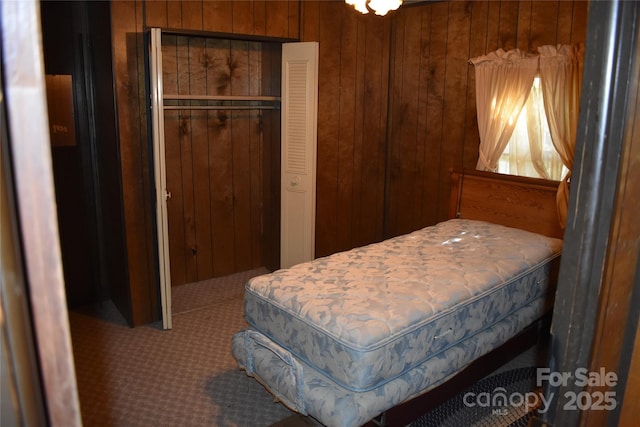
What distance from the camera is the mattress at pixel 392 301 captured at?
2.20 meters

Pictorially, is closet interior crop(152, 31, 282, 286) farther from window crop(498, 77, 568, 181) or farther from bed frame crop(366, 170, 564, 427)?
window crop(498, 77, 568, 181)

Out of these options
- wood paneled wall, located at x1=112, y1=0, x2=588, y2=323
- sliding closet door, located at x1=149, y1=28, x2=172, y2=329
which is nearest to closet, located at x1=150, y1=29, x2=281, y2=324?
wood paneled wall, located at x1=112, y1=0, x2=588, y2=323

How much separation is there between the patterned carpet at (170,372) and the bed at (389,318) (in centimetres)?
34

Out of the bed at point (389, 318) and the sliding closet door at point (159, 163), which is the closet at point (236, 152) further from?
the bed at point (389, 318)

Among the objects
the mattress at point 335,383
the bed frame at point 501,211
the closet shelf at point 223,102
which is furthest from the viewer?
the closet shelf at point 223,102

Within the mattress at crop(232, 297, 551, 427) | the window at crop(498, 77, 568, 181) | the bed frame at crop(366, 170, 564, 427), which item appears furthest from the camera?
the window at crop(498, 77, 568, 181)

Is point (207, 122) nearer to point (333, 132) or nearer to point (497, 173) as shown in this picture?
point (333, 132)

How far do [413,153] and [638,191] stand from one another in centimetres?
413

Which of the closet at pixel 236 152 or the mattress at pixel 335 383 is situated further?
the closet at pixel 236 152

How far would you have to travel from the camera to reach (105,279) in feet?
13.9

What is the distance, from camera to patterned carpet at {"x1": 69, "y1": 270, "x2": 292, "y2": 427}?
277 cm

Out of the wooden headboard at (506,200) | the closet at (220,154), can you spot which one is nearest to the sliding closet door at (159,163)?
the closet at (220,154)

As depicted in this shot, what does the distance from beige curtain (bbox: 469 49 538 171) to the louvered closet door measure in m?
1.42

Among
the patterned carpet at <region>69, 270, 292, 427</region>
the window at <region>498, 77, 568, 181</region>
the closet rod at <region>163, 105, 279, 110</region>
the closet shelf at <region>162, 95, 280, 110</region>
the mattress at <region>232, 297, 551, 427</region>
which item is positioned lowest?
the patterned carpet at <region>69, 270, 292, 427</region>
